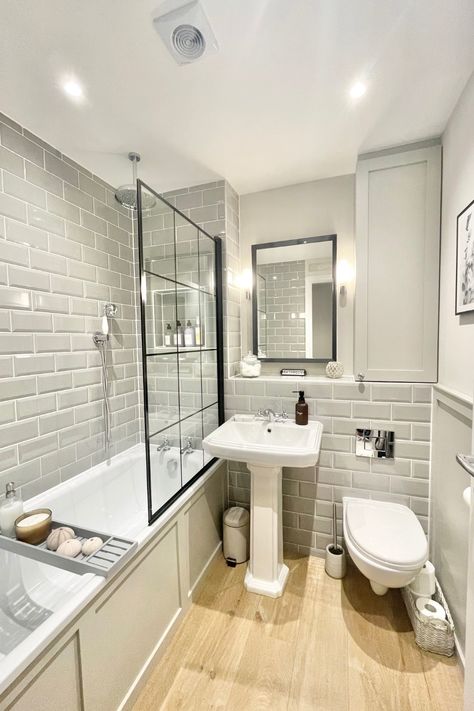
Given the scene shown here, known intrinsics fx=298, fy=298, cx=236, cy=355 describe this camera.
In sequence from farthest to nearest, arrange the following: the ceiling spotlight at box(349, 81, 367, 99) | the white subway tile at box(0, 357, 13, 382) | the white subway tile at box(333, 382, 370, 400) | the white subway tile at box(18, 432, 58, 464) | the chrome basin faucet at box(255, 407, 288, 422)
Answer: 1. the chrome basin faucet at box(255, 407, 288, 422)
2. the white subway tile at box(333, 382, 370, 400)
3. the white subway tile at box(18, 432, 58, 464)
4. the white subway tile at box(0, 357, 13, 382)
5. the ceiling spotlight at box(349, 81, 367, 99)

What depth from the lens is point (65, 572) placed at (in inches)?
46.0

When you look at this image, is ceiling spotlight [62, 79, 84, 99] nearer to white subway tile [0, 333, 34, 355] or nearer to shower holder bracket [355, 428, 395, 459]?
white subway tile [0, 333, 34, 355]

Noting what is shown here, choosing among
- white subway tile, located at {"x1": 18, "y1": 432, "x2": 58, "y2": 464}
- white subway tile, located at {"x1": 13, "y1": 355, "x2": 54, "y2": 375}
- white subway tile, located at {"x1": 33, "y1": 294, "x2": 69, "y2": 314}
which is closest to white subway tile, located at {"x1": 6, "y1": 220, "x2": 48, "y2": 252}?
white subway tile, located at {"x1": 33, "y1": 294, "x2": 69, "y2": 314}

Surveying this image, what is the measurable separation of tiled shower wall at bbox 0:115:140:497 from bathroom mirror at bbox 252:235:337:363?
109 centimetres

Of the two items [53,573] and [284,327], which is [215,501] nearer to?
[53,573]

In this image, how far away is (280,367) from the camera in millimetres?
2334

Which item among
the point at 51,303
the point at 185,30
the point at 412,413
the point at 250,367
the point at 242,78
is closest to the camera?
the point at 185,30

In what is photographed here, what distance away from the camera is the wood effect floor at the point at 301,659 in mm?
1259

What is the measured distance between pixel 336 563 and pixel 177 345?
1710 millimetres

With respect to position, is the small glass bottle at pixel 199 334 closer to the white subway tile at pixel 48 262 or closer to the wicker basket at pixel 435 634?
the white subway tile at pixel 48 262

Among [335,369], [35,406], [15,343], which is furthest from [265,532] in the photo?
[15,343]

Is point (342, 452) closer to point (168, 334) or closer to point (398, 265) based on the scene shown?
point (398, 265)

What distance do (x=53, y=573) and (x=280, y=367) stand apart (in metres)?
1.75

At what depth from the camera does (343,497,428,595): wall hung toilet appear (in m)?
1.38
